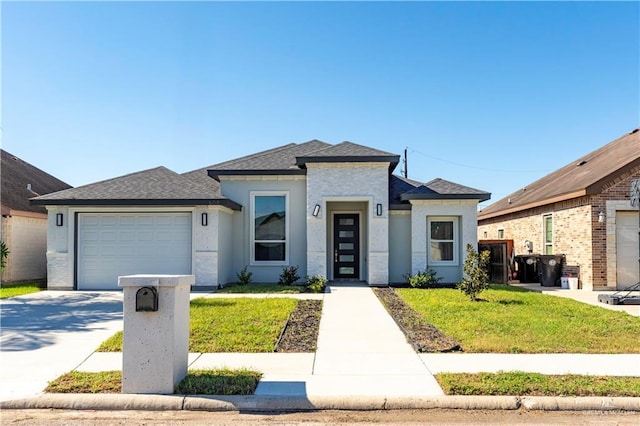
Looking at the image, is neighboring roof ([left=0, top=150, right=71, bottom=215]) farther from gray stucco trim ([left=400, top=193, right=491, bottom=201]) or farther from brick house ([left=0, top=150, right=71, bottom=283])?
gray stucco trim ([left=400, top=193, right=491, bottom=201])

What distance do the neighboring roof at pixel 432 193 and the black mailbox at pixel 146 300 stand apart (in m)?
10.7

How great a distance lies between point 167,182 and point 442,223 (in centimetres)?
921

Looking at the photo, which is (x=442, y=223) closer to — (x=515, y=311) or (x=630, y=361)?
(x=515, y=311)

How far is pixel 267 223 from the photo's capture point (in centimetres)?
1516

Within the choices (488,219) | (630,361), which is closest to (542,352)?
(630,361)

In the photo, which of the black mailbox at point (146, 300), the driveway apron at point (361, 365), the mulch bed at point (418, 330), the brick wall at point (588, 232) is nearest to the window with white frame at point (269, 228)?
the mulch bed at point (418, 330)

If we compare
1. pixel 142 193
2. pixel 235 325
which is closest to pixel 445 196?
pixel 235 325

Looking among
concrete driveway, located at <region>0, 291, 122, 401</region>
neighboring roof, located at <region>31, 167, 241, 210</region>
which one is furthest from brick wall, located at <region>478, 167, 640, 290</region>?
concrete driveway, located at <region>0, 291, 122, 401</region>

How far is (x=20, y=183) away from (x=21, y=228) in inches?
142

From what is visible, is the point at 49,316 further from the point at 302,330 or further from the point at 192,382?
the point at 192,382

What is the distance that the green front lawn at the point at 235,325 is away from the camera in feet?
22.8

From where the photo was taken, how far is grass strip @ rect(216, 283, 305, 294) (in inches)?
509

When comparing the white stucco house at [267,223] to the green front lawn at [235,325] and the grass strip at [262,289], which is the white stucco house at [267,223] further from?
the green front lawn at [235,325]

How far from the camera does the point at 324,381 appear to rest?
536cm
